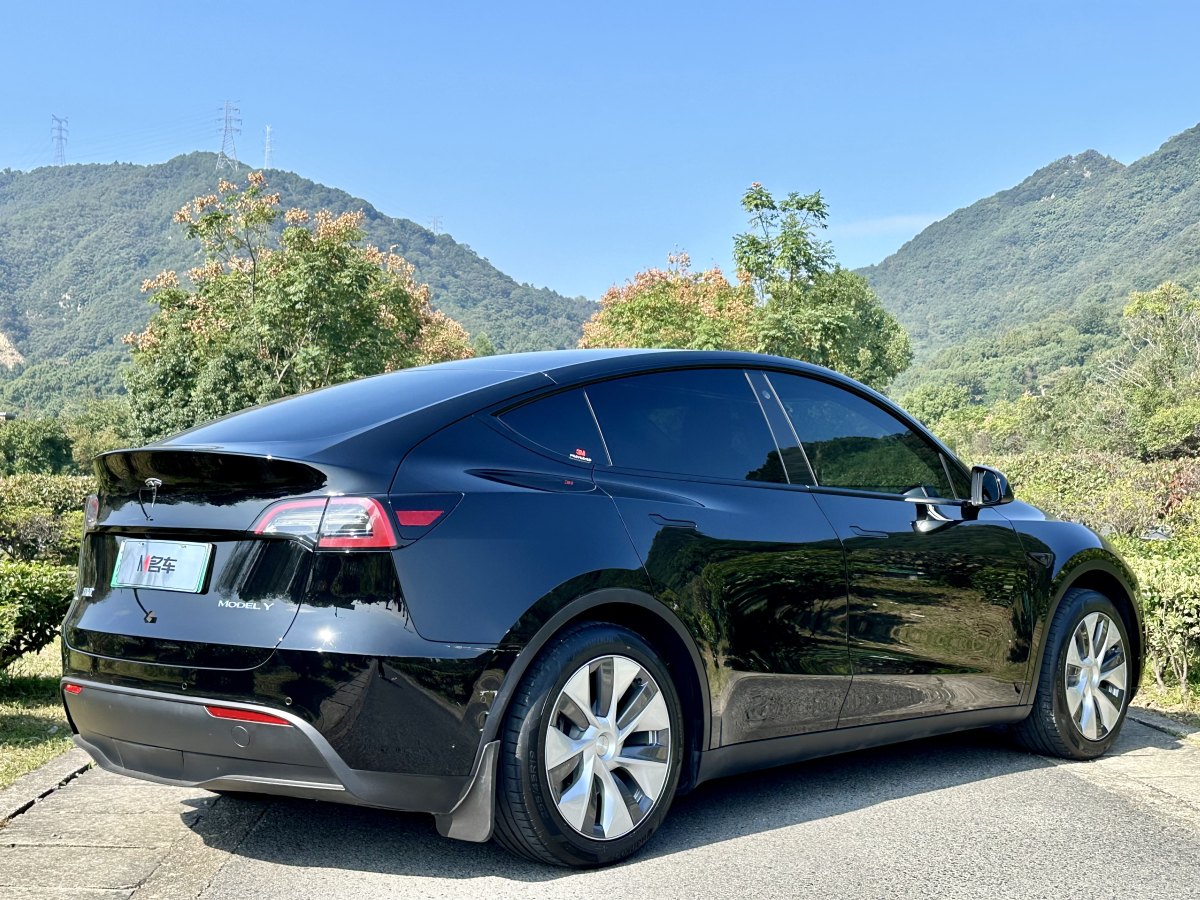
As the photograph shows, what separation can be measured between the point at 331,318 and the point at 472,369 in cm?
3972

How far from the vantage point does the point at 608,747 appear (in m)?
3.90

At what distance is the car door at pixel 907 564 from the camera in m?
4.73

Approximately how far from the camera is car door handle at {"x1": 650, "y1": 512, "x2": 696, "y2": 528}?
4.09m

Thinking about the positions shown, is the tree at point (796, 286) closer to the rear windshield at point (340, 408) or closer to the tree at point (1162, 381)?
the tree at point (1162, 381)

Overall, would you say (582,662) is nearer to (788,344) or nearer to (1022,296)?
(788,344)

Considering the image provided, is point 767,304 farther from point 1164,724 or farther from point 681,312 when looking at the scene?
point 1164,724

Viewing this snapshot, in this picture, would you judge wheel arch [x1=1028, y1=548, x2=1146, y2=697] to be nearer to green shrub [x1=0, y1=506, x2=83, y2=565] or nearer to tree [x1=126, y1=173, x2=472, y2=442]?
green shrub [x1=0, y1=506, x2=83, y2=565]

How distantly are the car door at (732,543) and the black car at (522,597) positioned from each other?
0.03ft

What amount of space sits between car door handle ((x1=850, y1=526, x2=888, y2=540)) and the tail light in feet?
6.42

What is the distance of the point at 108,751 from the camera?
385 cm

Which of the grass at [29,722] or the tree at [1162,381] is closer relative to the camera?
the grass at [29,722]

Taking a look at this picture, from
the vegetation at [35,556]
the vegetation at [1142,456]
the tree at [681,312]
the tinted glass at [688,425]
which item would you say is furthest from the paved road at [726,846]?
the tree at [681,312]

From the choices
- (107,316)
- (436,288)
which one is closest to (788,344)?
(107,316)

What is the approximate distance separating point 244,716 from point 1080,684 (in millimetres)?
3750
